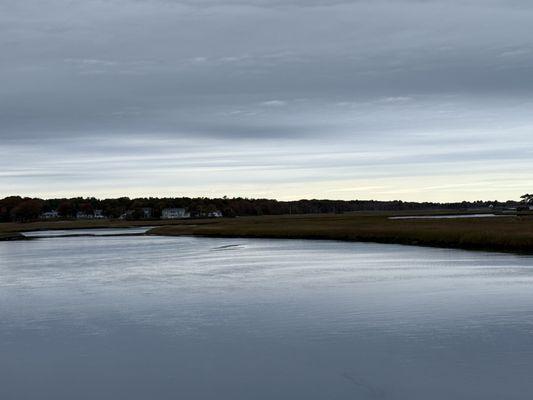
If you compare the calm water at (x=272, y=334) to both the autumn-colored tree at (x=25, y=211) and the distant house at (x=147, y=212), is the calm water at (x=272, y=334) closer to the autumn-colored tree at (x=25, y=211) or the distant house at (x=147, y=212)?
the autumn-colored tree at (x=25, y=211)

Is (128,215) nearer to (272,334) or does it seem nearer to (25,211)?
(25,211)

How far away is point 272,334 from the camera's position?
18016 mm

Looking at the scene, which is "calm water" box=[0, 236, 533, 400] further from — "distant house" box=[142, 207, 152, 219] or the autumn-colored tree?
"distant house" box=[142, 207, 152, 219]

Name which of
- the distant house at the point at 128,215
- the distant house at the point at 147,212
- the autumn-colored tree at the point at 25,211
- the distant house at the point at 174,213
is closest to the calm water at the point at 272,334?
the autumn-colored tree at the point at 25,211

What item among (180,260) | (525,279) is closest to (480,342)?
(525,279)

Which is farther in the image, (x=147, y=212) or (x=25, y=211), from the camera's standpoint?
(x=147, y=212)

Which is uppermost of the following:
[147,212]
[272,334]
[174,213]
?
[147,212]

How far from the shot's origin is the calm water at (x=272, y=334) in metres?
13.6

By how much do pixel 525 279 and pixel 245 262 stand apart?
17584mm

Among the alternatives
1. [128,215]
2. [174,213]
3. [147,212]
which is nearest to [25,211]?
[128,215]

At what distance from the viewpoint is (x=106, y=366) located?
15.3 metres

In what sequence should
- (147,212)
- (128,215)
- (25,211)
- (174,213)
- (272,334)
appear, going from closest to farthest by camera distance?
1. (272,334)
2. (25,211)
3. (128,215)
4. (174,213)
5. (147,212)

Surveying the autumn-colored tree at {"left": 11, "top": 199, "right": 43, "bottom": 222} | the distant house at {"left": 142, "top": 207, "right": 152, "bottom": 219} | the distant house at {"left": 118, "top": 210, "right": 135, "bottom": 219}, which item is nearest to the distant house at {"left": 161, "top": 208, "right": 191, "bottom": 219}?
the distant house at {"left": 142, "top": 207, "right": 152, "bottom": 219}

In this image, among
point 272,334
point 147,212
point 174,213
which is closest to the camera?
point 272,334
